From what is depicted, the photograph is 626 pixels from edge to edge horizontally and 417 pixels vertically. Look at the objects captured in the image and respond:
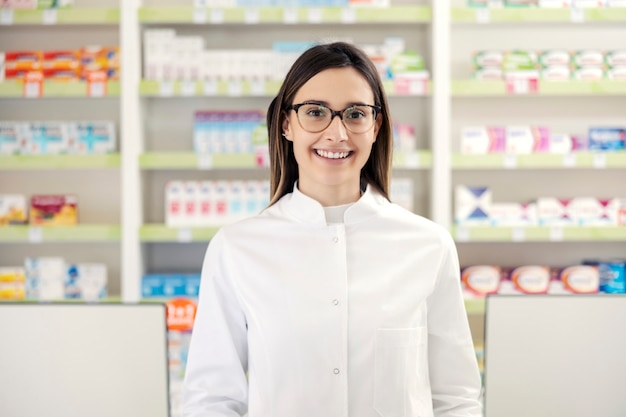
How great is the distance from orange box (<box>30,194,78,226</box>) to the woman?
3.10 metres

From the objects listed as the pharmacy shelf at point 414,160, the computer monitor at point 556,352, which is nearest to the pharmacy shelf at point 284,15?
the pharmacy shelf at point 414,160

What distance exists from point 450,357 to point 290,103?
553 mm

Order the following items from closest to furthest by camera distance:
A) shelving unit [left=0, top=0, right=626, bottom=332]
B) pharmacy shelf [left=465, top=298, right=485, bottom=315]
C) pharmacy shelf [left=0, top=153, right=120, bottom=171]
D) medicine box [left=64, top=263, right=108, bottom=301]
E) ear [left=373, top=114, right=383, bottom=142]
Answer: ear [left=373, top=114, right=383, bottom=142]
pharmacy shelf [left=465, top=298, right=485, bottom=315]
pharmacy shelf [left=0, top=153, right=120, bottom=171]
medicine box [left=64, top=263, right=108, bottom=301]
shelving unit [left=0, top=0, right=626, bottom=332]

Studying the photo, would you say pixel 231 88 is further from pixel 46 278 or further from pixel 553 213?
pixel 553 213

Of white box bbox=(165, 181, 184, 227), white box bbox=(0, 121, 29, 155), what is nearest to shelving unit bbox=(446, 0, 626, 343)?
white box bbox=(165, 181, 184, 227)

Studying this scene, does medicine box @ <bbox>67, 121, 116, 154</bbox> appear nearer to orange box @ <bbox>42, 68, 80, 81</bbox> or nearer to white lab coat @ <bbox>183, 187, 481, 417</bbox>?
orange box @ <bbox>42, 68, 80, 81</bbox>

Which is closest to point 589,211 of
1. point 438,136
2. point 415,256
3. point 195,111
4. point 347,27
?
point 438,136

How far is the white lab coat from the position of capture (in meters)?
1.31

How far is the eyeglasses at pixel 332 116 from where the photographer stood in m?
1.36

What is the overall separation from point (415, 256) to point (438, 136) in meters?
2.84

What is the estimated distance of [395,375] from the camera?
4.32 ft

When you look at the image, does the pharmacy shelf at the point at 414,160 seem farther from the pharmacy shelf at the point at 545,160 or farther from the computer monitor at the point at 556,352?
the computer monitor at the point at 556,352

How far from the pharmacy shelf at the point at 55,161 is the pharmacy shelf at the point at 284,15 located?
2.65 feet

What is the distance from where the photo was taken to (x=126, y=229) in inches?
164
